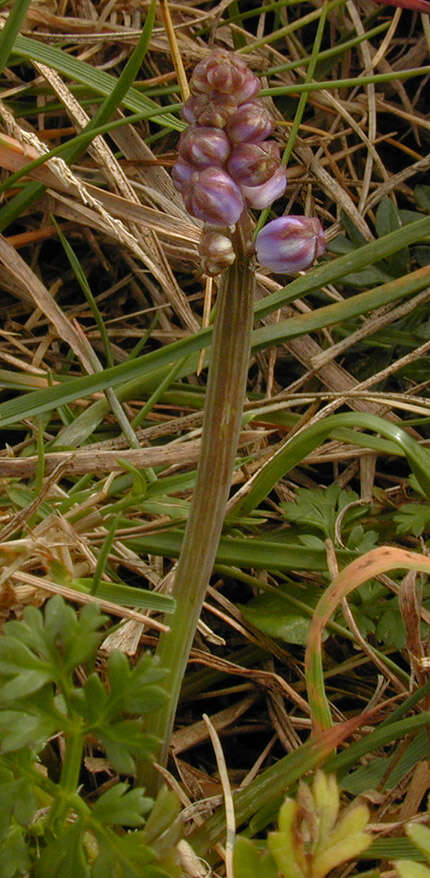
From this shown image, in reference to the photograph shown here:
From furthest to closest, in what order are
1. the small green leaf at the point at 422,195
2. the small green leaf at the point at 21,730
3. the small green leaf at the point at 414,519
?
the small green leaf at the point at 422,195 → the small green leaf at the point at 414,519 → the small green leaf at the point at 21,730

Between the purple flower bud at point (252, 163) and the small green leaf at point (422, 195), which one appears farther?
the small green leaf at point (422, 195)

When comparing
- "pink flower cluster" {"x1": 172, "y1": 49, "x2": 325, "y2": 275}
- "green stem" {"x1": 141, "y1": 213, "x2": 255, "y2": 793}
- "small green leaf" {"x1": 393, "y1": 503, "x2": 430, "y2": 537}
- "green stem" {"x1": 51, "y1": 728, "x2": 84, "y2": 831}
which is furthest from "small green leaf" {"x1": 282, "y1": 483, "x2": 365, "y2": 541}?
"pink flower cluster" {"x1": 172, "y1": 49, "x2": 325, "y2": 275}

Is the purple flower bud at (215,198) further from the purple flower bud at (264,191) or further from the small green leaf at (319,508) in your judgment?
the small green leaf at (319,508)

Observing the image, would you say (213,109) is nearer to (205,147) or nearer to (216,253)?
(205,147)

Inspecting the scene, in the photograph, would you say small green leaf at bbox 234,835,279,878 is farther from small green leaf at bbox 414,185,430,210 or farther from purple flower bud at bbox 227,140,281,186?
small green leaf at bbox 414,185,430,210

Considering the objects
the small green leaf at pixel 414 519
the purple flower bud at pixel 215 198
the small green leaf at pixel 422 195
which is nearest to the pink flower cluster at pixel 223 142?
the purple flower bud at pixel 215 198

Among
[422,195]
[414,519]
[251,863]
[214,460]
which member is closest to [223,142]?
[214,460]
